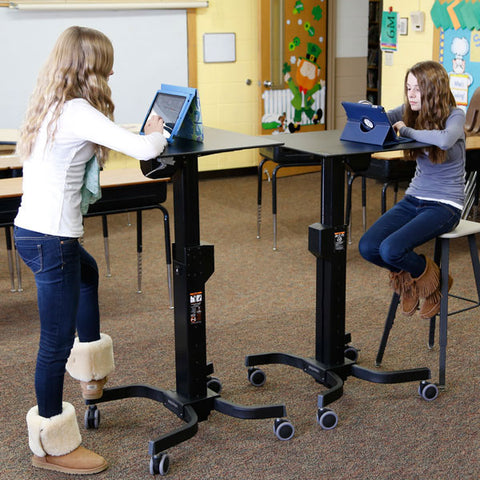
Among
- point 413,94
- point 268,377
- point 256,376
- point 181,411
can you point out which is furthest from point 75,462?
point 413,94

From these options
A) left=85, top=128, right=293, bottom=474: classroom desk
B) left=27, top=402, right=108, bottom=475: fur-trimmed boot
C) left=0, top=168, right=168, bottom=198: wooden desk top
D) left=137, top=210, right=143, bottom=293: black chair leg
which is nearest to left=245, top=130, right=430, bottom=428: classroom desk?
left=85, top=128, right=293, bottom=474: classroom desk

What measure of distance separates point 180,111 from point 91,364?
3.06 ft

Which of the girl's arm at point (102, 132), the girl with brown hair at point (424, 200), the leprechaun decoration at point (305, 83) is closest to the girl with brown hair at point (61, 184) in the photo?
the girl's arm at point (102, 132)

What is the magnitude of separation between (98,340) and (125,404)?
36 cm

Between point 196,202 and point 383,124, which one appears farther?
point 383,124

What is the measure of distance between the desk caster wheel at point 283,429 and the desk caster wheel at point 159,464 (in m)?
0.40

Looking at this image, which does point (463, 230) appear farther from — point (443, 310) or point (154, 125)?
point (154, 125)

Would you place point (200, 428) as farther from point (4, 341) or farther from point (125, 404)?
point (4, 341)

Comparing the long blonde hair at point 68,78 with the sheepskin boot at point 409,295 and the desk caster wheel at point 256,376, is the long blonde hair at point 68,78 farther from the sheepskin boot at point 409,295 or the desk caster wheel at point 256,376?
the sheepskin boot at point 409,295

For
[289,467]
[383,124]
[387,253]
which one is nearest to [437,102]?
[383,124]

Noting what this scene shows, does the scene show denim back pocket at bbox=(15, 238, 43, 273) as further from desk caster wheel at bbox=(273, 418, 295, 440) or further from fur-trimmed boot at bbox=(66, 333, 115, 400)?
desk caster wheel at bbox=(273, 418, 295, 440)

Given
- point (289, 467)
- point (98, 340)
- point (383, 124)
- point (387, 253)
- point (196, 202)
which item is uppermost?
point (383, 124)

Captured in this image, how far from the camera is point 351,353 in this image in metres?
3.07

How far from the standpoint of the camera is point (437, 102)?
2918 mm
